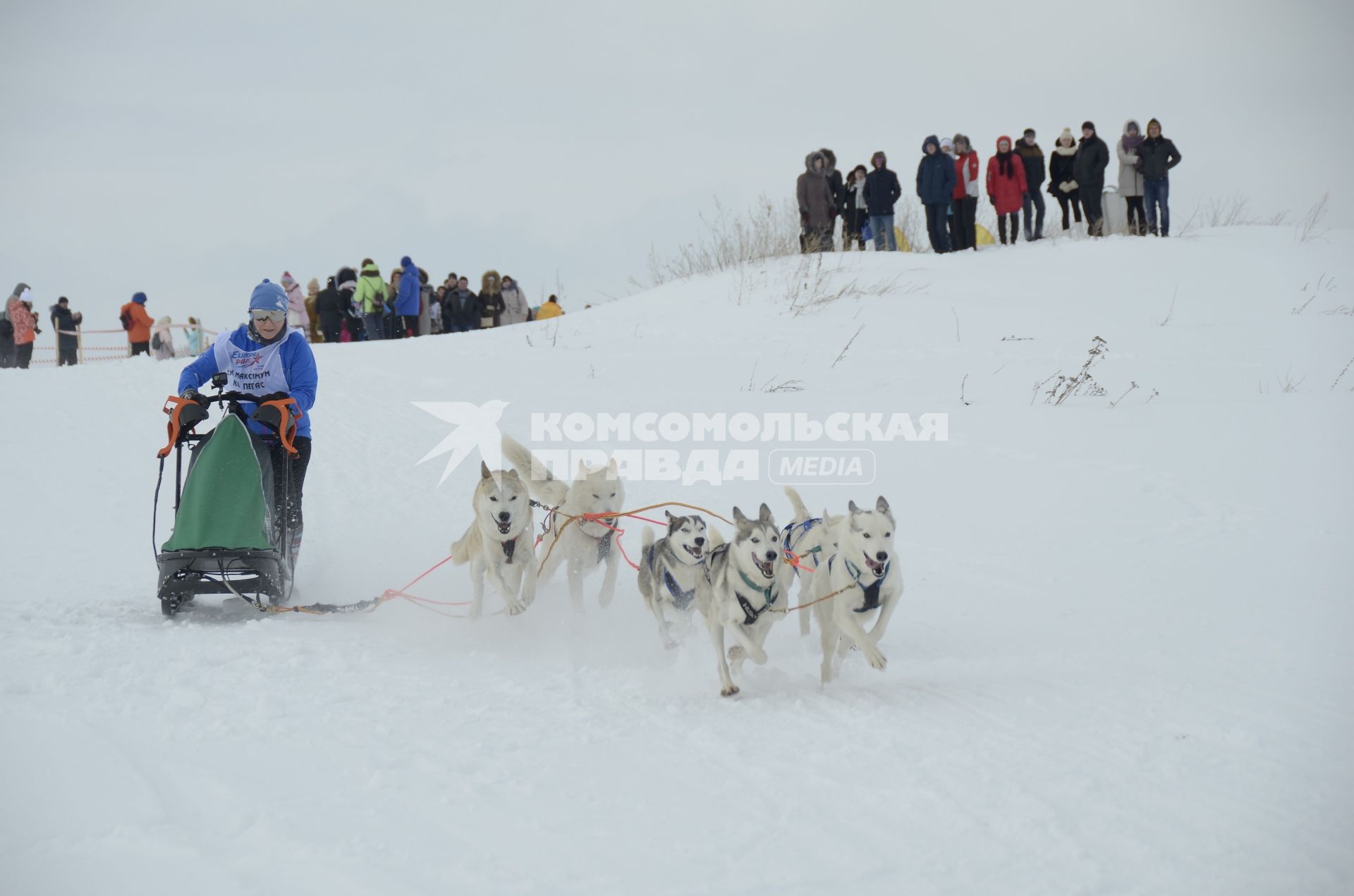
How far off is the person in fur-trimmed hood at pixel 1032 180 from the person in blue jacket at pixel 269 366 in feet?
29.3

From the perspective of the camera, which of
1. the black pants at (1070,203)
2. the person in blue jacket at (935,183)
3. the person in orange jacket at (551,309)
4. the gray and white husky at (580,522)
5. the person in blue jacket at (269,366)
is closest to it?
the person in blue jacket at (269,366)

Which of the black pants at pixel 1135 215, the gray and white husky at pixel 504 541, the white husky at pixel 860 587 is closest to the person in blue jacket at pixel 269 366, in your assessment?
the gray and white husky at pixel 504 541

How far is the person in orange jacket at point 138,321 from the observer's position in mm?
13406

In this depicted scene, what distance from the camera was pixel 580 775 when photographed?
2.65m

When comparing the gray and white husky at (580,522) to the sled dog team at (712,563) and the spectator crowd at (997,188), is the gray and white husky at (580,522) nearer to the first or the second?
the sled dog team at (712,563)

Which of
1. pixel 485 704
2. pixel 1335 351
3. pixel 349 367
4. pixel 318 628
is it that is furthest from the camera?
pixel 349 367

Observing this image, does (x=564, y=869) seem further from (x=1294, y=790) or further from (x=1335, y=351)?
(x=1335, y=351)

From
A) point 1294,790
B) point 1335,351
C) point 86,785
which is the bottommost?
point 1294,790

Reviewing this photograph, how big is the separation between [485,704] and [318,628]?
1.20 m

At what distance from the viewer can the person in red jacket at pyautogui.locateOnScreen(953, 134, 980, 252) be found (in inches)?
434

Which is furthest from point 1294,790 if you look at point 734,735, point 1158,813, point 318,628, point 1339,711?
point 318,628

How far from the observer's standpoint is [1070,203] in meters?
12.2

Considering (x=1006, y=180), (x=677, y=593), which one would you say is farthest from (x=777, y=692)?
(x=1006, y=180)

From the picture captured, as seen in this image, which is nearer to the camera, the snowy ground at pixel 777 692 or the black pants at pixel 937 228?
the snowy ground at pixel 777 692
